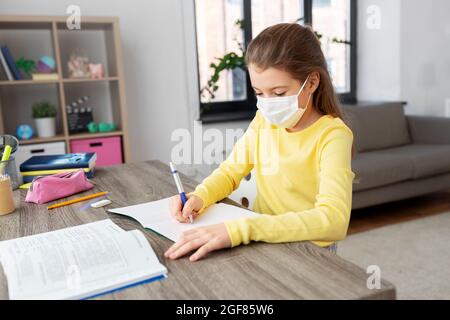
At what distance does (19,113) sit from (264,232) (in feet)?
8.23

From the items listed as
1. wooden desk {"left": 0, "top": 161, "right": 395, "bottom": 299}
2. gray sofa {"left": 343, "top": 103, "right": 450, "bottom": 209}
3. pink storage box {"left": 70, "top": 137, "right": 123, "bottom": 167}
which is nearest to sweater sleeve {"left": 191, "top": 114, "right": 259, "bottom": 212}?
wooden desk {"left": 0, "top": 161, "right": 395, "bottom": 299}

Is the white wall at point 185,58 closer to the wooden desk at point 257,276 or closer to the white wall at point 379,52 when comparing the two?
the white wall at point 379,52

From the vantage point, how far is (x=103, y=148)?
2.71 metres

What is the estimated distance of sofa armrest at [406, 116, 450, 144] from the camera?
322 centimetres

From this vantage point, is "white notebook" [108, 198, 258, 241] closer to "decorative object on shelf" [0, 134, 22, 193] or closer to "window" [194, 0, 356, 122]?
"decorative object on shelf" [0, 134, 22, 193]

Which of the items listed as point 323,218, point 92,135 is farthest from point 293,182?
point 92,135

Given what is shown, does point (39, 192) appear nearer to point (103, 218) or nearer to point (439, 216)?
point (103, 218)

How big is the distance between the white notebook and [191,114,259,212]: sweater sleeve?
0.06 metres

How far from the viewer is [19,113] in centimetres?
280

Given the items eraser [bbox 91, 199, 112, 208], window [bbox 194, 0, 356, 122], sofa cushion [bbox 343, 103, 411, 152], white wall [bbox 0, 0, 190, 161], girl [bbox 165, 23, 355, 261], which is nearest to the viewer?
girl [bbox 165, 23, 355, 261]

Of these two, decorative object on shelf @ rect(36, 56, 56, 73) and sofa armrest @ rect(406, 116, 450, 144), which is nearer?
decorative object on shelf @ rect(36, 56, 56, 73)

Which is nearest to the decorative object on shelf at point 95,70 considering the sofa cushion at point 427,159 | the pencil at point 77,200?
the pencil at point 77,200

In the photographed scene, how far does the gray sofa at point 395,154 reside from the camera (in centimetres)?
267

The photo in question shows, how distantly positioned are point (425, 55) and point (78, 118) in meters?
2.92
